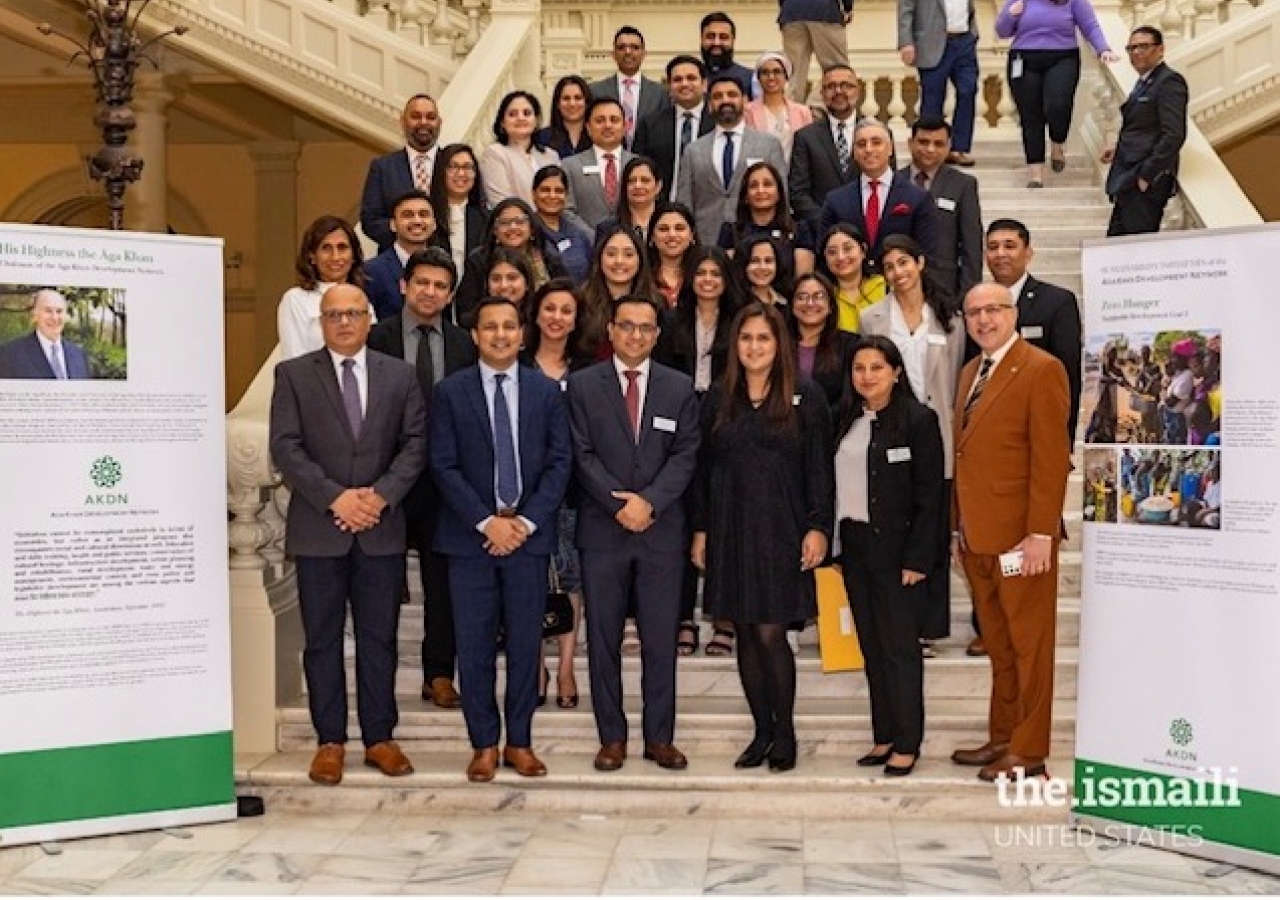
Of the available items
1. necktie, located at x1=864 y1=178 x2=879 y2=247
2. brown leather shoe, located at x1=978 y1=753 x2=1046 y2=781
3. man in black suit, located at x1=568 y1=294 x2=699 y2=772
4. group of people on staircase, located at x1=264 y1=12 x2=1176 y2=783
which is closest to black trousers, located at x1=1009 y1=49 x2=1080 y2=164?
necktie, located at x1=864 y1=178 x2=879 y2=247

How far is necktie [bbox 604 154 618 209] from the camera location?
7832 mm

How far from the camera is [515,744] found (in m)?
5.96

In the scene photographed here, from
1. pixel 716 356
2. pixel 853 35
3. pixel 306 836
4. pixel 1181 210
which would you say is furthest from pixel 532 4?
pixel 306 836

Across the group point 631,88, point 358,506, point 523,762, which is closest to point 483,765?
point 523,762

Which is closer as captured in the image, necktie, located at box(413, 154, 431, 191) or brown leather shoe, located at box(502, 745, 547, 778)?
brown leather shoe, located at box(502, 745, 547, 778)

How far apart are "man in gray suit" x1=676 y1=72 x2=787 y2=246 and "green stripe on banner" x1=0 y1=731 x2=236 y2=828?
11.4ft

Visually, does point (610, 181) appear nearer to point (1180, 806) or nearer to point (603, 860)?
point (603, 860)

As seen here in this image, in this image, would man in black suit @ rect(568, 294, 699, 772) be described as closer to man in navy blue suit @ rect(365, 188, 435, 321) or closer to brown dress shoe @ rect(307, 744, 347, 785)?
brown dress shoe @ rect(307, 744, 347, 785)

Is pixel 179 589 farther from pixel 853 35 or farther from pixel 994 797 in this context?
pixel 853 35

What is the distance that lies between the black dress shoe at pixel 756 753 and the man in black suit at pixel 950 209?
2.27 metres

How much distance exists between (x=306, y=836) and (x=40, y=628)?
111 centimetres

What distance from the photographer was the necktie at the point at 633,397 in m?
5.91

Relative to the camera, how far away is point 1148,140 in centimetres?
864

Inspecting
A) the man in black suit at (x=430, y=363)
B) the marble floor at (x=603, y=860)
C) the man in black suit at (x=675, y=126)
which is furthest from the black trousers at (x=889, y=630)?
the man in black suit at (x=675, y=126)
